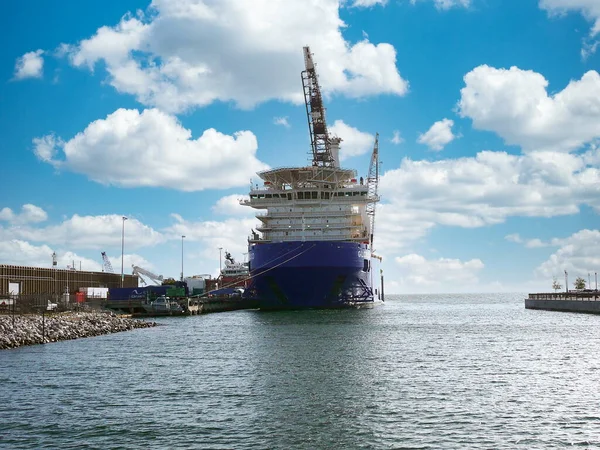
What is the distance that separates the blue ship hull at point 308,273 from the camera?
233ft

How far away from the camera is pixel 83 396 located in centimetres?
2558

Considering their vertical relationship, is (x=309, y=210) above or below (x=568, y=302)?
above

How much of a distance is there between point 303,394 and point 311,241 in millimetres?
47806

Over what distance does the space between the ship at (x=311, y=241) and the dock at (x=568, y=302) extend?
24319mm

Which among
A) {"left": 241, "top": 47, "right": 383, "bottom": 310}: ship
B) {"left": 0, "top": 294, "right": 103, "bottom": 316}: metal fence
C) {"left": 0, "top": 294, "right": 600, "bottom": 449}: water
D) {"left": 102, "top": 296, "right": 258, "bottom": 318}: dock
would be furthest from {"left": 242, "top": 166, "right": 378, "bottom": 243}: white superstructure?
{"left": 0, "top": 294, "right": 600, "bottom": 449}: water

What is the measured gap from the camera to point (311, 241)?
7294 cm

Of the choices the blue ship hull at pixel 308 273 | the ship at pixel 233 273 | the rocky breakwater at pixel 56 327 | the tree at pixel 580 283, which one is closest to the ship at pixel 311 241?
the blue ship hull at pixel 308 273

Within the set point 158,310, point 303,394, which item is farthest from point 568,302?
point 303,394

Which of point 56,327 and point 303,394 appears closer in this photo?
point 303,394

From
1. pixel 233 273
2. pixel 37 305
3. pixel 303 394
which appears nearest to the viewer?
pixel 303 394

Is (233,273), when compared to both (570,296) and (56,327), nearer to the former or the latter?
(570,296)

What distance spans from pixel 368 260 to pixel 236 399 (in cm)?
5596

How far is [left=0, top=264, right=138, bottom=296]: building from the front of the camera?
284ft

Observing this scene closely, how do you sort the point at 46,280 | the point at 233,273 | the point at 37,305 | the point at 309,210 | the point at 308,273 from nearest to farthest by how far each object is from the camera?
the point at 37,305, the point at 308,273, the point at 309,210, the point at 46,280, the point at 233,273
